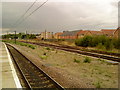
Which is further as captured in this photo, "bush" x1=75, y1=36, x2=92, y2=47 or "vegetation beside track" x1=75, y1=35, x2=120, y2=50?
"bush" x1=75, y1=36, x2=92, y2=47

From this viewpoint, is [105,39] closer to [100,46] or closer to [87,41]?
[100,46]

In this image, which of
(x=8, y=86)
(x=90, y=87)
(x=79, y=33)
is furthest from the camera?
(x=79, y=33)

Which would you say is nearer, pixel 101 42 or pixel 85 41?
pixel 101 42

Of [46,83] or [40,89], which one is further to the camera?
[46,83]

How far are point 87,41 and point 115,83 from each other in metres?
30.5

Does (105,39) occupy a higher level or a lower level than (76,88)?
higher

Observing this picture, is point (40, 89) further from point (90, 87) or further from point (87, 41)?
point (87, 41)

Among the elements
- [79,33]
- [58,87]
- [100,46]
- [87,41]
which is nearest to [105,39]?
[100,46]

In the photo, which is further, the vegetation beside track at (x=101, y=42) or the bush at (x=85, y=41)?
the bush at (x=85, y=41)

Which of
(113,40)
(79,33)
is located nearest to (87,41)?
(113,40)

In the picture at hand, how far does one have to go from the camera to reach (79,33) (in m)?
79.9

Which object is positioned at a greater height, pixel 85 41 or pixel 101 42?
pixel 85 41

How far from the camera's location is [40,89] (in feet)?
23.8

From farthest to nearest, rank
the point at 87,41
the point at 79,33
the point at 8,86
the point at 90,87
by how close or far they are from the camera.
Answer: the point at 79,33 < the point at 87,41 < the point at 90,87 < the point at 8,86
